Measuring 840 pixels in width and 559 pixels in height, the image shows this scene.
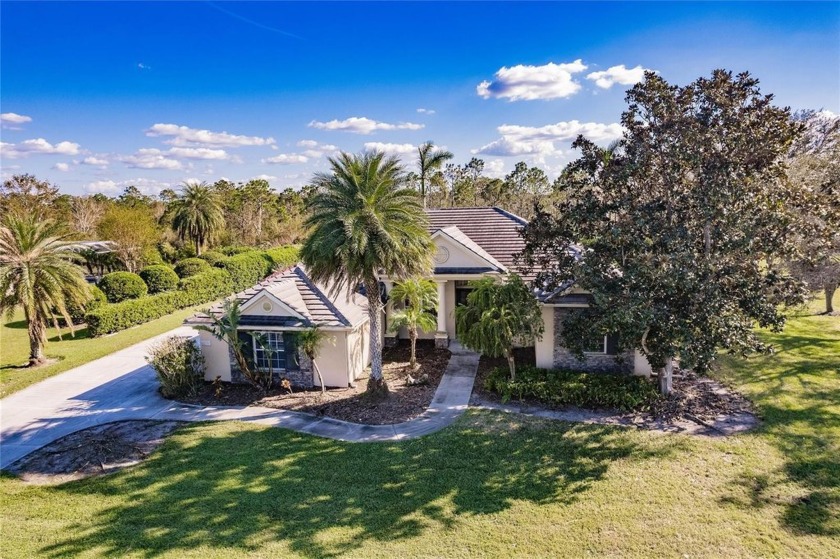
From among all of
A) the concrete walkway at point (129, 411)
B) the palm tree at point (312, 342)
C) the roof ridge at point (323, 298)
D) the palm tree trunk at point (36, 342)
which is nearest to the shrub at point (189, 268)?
the palm tree trunk at point (36, 342)

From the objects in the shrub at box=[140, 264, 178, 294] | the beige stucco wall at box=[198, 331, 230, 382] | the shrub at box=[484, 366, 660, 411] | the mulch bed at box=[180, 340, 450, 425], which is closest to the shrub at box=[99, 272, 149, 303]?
the shrub at box=[140, 264, 178, 294]

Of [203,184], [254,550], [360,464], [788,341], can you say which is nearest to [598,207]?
[360,464]

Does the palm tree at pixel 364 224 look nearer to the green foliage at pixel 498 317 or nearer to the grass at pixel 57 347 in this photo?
the green foliage at pixel 498 317

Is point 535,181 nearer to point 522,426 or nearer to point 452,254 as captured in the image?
point 452,254

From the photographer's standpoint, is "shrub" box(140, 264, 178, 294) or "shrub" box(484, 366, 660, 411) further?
"shrub" box(140, 264, 178, 294)

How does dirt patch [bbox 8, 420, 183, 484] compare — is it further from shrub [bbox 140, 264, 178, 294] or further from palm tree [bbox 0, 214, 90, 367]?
shrub [bbox 140, 264, 178, 294]
